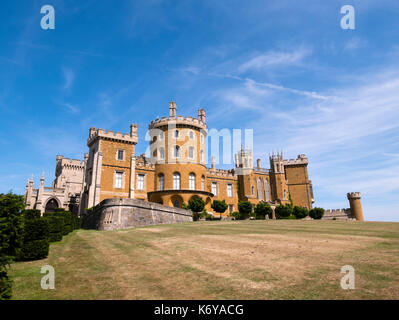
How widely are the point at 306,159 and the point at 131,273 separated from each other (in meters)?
52.3

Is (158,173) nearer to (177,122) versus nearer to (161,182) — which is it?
(161,182)

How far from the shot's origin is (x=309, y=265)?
8.23 meters

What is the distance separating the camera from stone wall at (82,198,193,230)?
25.4 metres

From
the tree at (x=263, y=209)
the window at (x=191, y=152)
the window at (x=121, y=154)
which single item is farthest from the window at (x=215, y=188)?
the window at (x=121, y=154)

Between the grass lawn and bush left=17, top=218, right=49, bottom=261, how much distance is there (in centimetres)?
43

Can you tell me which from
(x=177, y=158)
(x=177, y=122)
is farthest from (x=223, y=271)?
(x=177, y=122)

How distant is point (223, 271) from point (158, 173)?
32.6m

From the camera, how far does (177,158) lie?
3988cm

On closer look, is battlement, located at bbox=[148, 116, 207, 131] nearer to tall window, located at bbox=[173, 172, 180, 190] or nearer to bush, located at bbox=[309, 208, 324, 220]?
tall window, located at bbox=[173, 172, 180, 190]

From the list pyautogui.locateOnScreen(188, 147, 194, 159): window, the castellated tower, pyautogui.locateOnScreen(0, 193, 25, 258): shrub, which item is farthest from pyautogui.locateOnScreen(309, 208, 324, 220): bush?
pyautogui.locateOnScreen(0, 193, 25, 258): shrub

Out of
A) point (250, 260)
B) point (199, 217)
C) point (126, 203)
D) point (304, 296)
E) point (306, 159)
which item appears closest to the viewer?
point (304, 296)
